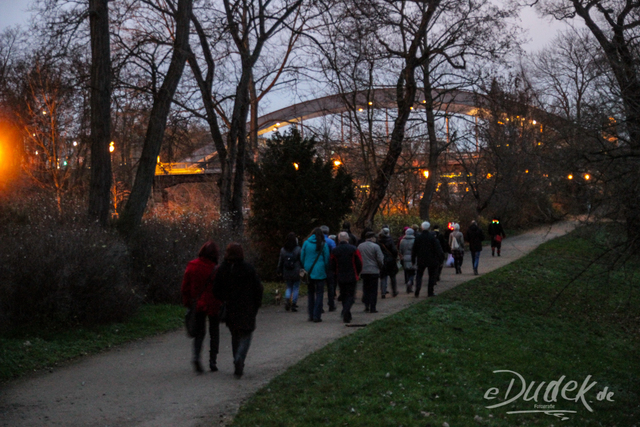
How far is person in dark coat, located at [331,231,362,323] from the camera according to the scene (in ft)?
44.1

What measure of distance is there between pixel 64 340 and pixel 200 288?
10.3 feet

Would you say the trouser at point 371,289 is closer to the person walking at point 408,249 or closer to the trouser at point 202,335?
the person walking at point 408,249

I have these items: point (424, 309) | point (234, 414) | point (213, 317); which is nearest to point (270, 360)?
point (213, 317)

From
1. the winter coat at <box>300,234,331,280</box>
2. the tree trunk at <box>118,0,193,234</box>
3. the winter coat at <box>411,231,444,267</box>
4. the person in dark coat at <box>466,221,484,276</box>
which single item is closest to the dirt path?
the winter coat at <box>300,234,331,280</box>

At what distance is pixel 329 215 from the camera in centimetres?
2064

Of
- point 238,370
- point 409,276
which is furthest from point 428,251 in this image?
point 238,370

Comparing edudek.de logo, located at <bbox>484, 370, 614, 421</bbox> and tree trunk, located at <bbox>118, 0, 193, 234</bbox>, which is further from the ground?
tree trunk, located at <bbox>118, 0, 193, 234</bbox>

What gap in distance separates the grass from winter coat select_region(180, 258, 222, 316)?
2.40 metres

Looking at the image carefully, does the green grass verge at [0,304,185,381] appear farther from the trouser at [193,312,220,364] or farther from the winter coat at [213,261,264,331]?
the winter coat at [213,261,264,331]

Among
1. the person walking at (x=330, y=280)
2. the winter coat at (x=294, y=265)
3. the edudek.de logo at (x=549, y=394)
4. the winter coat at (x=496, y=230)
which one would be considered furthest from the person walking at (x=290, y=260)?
the winter coat at (x=496, y=230)

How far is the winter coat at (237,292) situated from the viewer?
28.5 feet

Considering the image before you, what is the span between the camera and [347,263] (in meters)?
13.5

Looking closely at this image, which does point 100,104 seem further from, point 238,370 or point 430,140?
point 430,140

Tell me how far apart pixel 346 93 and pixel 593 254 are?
13.2 metres
